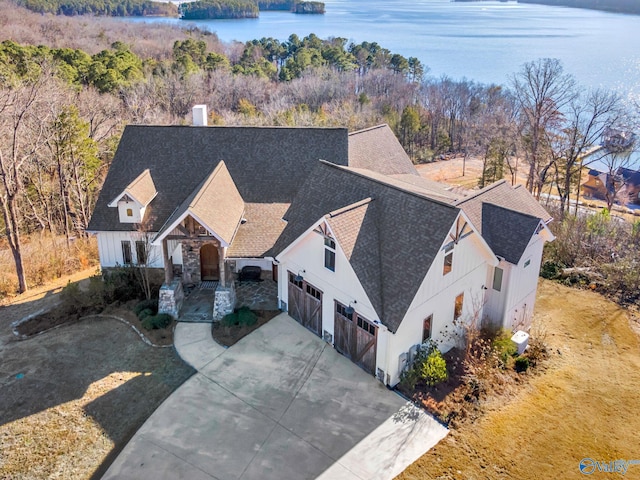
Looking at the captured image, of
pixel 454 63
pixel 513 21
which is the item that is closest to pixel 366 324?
pixel 454 63

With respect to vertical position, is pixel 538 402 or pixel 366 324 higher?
pixel 366 324

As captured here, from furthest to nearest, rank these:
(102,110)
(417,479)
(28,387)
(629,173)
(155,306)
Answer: (629,173) < (102,110) < (155,306) < (28,387) < (417,479)

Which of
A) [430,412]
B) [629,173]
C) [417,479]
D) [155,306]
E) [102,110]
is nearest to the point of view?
[417,479]

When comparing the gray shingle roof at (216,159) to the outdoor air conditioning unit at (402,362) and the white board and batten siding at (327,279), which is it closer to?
the white board and batten siding at (327,279)

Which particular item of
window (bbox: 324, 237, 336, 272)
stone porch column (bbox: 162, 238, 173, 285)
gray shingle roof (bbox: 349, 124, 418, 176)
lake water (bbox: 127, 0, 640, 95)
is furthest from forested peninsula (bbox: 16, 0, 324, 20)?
window (bbox: 324, 237, 336, 272)

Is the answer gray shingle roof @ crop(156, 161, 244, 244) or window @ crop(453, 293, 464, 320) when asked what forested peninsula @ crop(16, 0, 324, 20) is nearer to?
gray shingle roof @ crop(156, 161, 244, 244)

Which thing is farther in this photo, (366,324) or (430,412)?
(366,324)

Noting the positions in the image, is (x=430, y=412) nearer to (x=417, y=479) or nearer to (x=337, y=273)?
(x=417, y=479)

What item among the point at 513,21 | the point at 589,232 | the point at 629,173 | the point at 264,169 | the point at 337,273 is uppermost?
the point at 513,21
